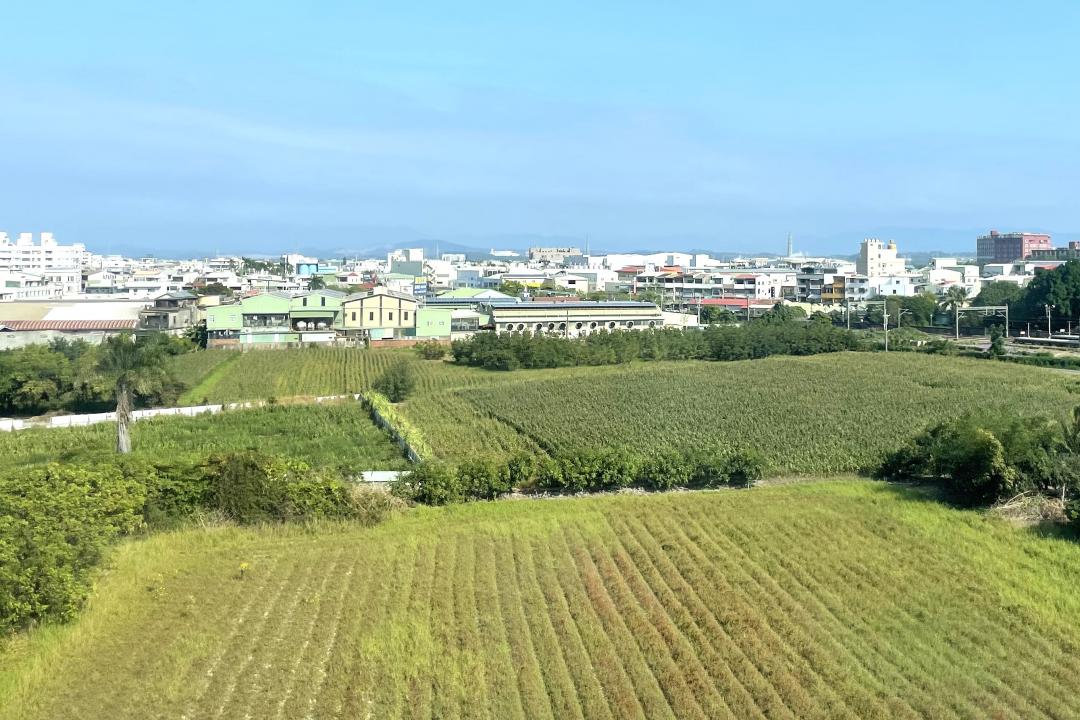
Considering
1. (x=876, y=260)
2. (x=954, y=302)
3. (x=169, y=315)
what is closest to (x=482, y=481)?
(x=169, y=315)

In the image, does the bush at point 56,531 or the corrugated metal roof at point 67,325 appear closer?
the bush at point 56,531

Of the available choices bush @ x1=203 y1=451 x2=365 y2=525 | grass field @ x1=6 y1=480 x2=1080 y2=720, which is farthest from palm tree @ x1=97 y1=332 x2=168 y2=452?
grass field @ x1=6 y1=480 x2=1080 y2=720

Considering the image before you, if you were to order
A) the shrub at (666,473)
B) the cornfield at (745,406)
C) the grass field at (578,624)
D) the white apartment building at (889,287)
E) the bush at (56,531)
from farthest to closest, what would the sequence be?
1. the white apartment building at (889,287)
2. the cornfield at (745,406)
3. the shrub at (666,473)
4. the bush at (56,531)
5. the grass field at (578,624)

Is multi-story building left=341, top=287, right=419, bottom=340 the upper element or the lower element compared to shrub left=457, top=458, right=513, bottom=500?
upper

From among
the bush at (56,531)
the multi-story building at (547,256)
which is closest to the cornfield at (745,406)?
the bush at (56,531)

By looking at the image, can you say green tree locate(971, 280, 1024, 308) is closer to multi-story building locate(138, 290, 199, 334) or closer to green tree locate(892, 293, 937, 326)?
green tree locate(892, 293, 937, 326)

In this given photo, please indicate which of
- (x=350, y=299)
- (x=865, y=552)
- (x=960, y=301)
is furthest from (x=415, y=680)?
(x=960, y=301)

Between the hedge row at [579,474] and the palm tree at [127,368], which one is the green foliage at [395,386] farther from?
the hedge row at [579,474]
